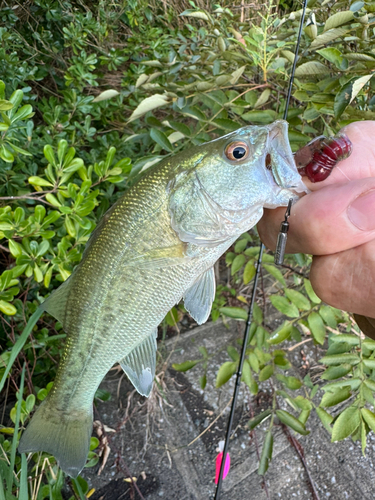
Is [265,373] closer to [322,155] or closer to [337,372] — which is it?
[337,372]

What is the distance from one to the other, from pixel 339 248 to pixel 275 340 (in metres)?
0.68

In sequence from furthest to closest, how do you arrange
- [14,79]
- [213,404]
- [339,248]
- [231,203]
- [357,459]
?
[213,404], [357,459], [14,79], [231,203], [339,248]

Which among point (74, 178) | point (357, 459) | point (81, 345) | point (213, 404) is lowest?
point (357, 459)

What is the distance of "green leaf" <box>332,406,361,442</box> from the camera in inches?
43.1

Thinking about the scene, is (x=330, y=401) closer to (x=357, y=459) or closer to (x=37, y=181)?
(x=357, y=459)

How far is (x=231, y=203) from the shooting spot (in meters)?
0.89

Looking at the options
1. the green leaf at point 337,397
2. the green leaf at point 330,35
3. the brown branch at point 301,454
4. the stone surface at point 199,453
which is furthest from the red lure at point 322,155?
the brown branch at point 301,454

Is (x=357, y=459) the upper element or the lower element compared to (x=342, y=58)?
lower

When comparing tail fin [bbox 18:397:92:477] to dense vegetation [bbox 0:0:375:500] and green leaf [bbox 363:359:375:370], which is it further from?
green leaf [bbox 363:359:375:370]

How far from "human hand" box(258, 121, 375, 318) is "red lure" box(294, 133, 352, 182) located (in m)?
0.03

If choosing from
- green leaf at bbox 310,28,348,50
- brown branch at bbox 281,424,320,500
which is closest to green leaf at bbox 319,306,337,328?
brown branch at bbox 281,424,320,500

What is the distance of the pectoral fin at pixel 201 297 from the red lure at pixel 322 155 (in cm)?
38

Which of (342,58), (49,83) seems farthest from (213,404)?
(49,83)

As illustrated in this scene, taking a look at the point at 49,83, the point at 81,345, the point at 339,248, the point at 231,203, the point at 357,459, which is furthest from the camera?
the point at 49,83
